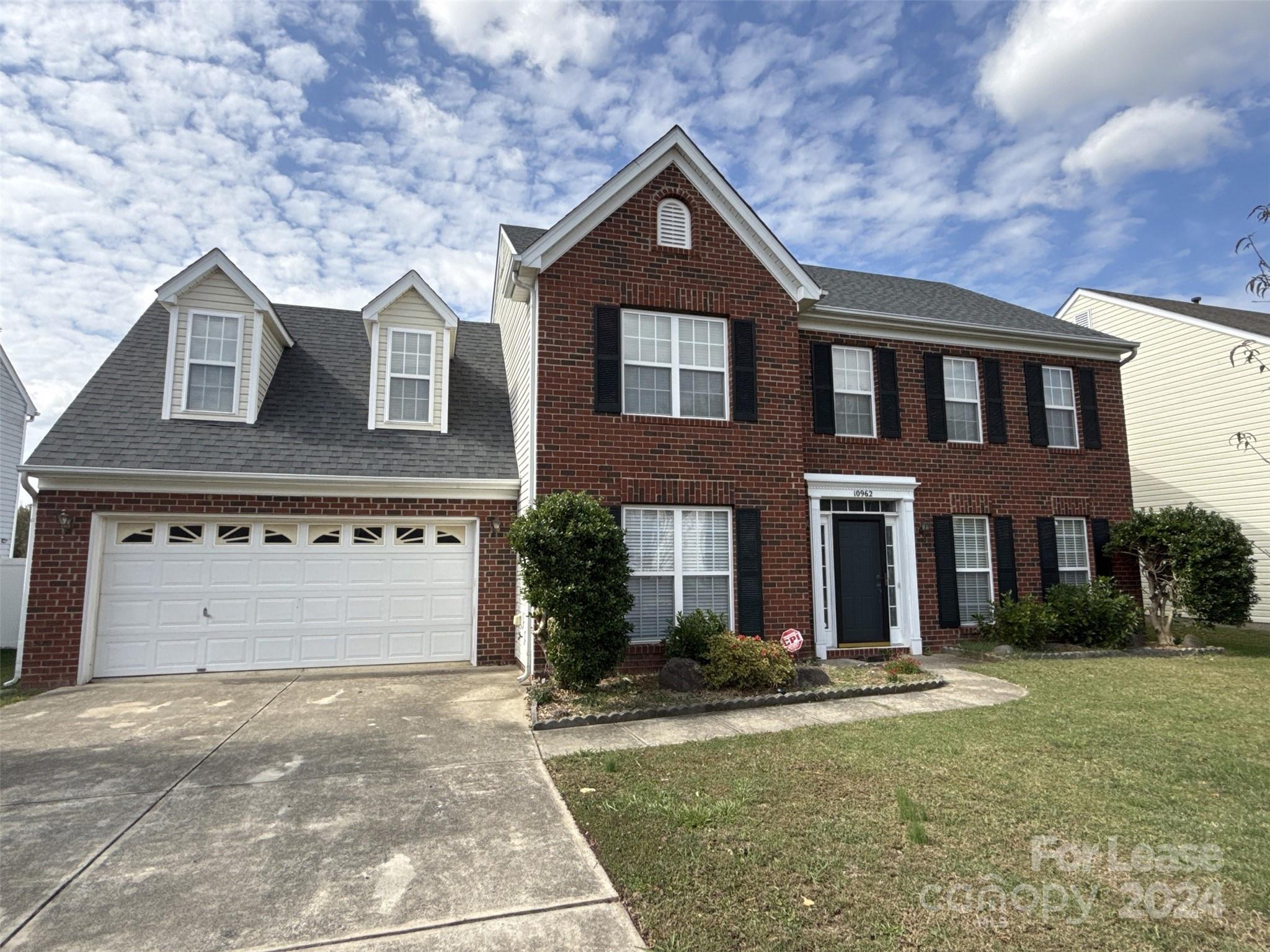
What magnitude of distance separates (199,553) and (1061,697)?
1161 centimetres

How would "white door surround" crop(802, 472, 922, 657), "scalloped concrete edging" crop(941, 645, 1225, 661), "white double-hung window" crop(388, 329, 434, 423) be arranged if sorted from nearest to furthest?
"scalloped concrete edging" crop(941, 645, 1225, 661) → "white door surround" crop(802, 472, 922, 657) → "white double-hung window" crop(388, 329, 434, 423)

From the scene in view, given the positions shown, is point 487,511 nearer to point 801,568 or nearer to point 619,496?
point 619,496

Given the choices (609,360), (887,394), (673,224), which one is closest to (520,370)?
(609,360)

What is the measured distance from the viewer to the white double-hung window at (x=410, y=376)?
37.6 ft

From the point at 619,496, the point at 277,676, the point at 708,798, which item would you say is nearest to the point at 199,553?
the point at 277,676

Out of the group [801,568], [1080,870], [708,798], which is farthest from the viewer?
[801,568]

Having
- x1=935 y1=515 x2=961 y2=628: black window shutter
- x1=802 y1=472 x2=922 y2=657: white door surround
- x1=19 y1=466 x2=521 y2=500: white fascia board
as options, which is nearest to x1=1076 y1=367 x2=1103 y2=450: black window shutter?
x1=935 y1=515 x2=961 y2=628: black window shutter

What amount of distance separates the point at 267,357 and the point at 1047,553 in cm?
1429

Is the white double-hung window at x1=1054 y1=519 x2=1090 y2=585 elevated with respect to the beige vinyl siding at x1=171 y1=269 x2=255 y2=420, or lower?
lower

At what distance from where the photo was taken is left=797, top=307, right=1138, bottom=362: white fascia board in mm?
11750

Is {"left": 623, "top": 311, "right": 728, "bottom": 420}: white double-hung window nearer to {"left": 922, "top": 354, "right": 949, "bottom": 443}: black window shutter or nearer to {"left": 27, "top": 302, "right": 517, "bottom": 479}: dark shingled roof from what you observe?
{"left": 27, "top": 302, "right": 517, "bottom": 479}: dark shingled roof

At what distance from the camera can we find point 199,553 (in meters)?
9.80

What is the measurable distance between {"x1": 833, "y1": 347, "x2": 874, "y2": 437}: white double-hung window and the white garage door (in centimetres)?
668

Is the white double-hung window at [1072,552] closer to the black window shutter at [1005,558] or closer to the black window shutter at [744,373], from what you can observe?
the black window shutter at [1005,558]
